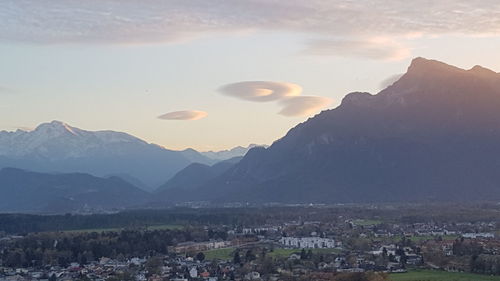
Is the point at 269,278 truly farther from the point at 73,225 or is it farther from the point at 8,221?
the point at 8,221

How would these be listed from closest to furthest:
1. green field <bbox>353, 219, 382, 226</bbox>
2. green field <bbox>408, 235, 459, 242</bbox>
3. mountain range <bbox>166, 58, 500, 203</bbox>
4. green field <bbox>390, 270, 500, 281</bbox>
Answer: green field <bbox>390, 270, 500, 281</bbox>
green field <bbox>408, 235, 459, 242</bbox>
green field <bbox>353, 219, 382, 226</bbox>
mountain range <bbox>166, 58, 500, 203</bbox>

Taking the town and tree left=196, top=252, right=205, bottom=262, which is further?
tree left=196, top=252, right=205, bottom=262

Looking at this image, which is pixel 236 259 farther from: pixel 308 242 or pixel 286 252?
pixel 308 242

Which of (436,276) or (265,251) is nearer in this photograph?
(436,276)

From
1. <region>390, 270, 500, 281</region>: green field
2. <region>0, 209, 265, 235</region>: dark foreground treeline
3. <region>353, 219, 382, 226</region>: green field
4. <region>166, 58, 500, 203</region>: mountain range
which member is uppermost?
<region>166, 58, 500, 203</region>: mountain range

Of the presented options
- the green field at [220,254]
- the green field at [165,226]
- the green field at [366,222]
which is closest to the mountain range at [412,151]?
the green field at [366,222]

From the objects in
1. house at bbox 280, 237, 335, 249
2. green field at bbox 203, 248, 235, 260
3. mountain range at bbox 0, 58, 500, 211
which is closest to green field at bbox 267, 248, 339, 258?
green field at bbox 203, 248, 235, 260

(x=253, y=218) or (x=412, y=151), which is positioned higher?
(x=412, y=151)

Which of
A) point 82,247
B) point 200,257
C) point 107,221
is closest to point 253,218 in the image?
point 107,221

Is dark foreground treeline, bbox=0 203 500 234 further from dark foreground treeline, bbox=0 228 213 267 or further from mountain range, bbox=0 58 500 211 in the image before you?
mountain range, bbox=0 58 500 211
